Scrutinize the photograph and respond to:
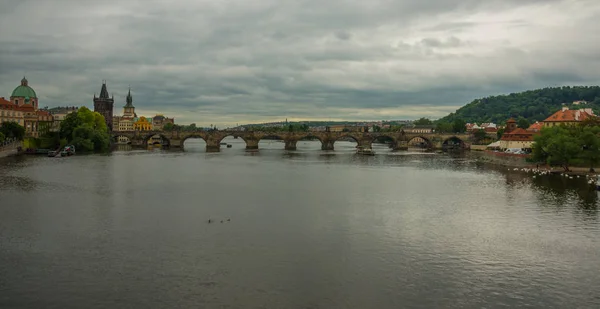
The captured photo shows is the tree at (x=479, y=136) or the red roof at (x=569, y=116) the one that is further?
the tree at (x=479, y=136)

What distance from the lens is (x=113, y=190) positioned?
4984 centimetres

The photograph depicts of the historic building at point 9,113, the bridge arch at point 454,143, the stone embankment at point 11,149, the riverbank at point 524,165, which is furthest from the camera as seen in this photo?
the bridge arch at point 454,143

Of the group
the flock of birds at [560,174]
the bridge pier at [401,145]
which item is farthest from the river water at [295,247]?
the bridge pier at [401,145]

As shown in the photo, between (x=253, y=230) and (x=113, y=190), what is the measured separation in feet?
74.9

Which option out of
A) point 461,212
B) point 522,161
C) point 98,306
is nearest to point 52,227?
point 98,306

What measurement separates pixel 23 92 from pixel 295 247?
149848mm

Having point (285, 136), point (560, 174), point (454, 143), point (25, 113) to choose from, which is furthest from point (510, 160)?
point (25, 113)

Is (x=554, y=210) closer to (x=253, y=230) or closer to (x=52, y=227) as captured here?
(x=253, y=230)

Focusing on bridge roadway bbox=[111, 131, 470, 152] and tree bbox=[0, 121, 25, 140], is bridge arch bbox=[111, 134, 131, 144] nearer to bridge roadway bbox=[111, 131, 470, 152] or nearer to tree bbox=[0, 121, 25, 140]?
bridge roadway bbox=[111, 131, 470, 152]

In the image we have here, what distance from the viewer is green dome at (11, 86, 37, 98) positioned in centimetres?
15150

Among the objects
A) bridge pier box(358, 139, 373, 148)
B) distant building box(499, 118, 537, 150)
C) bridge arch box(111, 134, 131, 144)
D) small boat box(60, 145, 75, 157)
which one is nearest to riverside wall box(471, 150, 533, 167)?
distant building box(499, 118, 537, 150)

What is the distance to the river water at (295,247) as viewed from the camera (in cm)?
2158

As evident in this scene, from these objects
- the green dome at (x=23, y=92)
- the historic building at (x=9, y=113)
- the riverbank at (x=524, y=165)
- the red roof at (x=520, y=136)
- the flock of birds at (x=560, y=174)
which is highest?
the green dome at (x=23, y=92)

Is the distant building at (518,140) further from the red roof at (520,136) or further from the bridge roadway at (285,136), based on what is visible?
the bridge roadway at (285,136)
